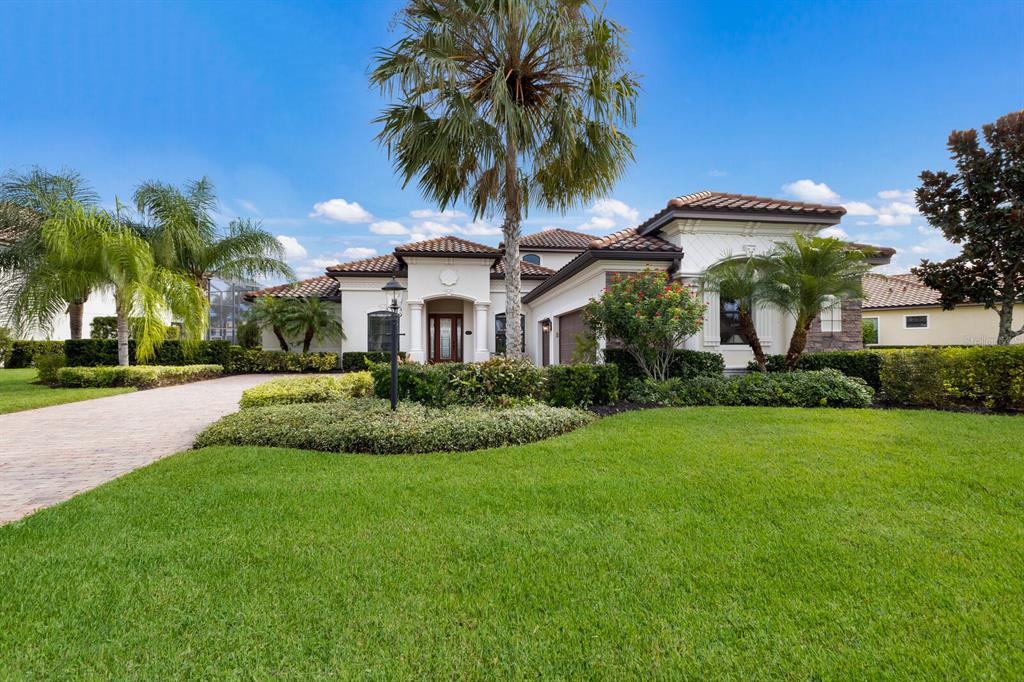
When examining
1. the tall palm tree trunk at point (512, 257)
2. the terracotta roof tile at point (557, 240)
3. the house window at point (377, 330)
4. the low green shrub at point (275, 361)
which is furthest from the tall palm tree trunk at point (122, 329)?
the terracotta roof tile at point (557, 240)

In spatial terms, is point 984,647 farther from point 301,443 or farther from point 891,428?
point 301,443

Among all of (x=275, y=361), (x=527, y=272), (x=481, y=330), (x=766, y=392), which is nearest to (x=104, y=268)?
(x=275, y=361)

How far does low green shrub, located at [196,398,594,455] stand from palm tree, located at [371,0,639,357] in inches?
99.4

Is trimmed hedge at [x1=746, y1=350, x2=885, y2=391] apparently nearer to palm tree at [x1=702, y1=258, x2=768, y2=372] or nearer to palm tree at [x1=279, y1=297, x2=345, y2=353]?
palm tree at [x1=702, y1=258, x2=768, y2=372]

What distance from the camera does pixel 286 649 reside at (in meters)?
2.03

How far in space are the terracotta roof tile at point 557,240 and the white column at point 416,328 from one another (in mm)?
7071

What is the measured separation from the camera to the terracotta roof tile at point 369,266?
18.8 meters

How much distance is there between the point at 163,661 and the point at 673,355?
977cm

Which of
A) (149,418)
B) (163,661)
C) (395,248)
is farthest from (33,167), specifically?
(163,661)

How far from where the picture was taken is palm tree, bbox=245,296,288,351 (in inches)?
730

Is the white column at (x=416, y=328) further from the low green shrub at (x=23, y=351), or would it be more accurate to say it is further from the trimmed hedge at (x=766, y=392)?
the low green shrub at (x=23, y=351)

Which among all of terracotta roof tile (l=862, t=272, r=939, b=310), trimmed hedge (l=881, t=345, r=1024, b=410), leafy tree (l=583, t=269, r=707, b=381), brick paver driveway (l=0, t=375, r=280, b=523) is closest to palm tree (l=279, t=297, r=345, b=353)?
brick paver driveway (l=0, t=375, r=280, b=523)

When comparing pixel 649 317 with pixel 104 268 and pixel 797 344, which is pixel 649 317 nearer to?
pixel 797 344

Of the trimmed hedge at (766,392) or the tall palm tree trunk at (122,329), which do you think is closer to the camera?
the trimmed hedge at (766,392)
